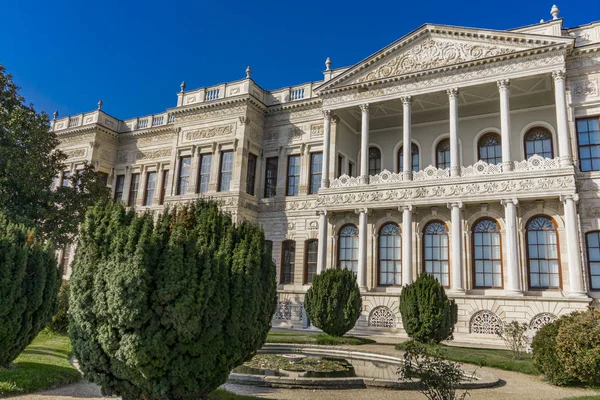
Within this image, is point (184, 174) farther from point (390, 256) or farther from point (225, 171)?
point (390, 256)

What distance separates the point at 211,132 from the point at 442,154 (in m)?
12.4

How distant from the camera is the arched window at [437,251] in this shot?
777 inches

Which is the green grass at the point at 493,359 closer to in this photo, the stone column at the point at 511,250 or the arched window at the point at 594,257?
the stone column at the point at 511,250

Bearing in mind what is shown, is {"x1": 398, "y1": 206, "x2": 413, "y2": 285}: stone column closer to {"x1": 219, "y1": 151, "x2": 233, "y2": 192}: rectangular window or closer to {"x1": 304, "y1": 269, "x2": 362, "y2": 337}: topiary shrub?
{"x1": 304, "y1": 269, "x2": 362, "y2": 337}: topiary shrub

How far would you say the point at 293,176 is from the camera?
25047mm

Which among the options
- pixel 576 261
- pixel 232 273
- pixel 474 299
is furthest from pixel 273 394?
pixel 576 261

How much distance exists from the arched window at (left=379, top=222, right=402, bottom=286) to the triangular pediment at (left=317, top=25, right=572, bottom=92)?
715 centimetres

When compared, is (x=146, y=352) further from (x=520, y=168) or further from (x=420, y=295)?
(x=520, y=168)

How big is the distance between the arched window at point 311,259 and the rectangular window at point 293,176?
295 centimetres

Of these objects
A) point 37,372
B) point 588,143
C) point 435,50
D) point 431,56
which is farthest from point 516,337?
point 37,372

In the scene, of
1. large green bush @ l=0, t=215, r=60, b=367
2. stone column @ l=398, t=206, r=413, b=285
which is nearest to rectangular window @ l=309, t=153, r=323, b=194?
stone column @ l=398, t=206, r=413, b=285

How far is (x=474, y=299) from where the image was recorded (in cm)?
1781

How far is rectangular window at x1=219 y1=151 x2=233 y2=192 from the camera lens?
24.9m

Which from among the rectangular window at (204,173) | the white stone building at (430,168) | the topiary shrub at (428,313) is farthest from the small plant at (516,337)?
the rectangular window at (204,173)
